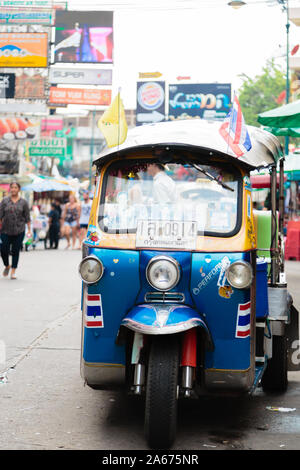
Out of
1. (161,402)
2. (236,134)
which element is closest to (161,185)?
(236,134)

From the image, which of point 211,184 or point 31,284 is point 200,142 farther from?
point 31,284

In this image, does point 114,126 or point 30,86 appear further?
point 30,86

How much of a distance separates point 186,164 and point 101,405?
1948 mm

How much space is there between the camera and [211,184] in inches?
219

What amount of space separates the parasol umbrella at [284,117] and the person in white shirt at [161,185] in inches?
200


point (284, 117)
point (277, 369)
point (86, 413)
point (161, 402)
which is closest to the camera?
point (161, 402)

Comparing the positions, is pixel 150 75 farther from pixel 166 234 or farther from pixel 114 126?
pixel 166 234

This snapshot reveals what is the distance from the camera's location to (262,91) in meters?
63.2

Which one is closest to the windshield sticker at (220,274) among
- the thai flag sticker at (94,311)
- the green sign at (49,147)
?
the thai flag sticker at (94,311)

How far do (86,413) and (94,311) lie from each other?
0.92 metres

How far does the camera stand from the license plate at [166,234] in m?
5.27

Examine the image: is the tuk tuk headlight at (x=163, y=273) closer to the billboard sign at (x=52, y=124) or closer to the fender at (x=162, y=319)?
the fender at (x=162, y=319)

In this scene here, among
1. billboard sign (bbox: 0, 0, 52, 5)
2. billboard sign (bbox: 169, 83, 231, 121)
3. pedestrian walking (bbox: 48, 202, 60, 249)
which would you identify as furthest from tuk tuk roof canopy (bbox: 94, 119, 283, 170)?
billboard sign (bbox: 169, 83, 231, 121)
